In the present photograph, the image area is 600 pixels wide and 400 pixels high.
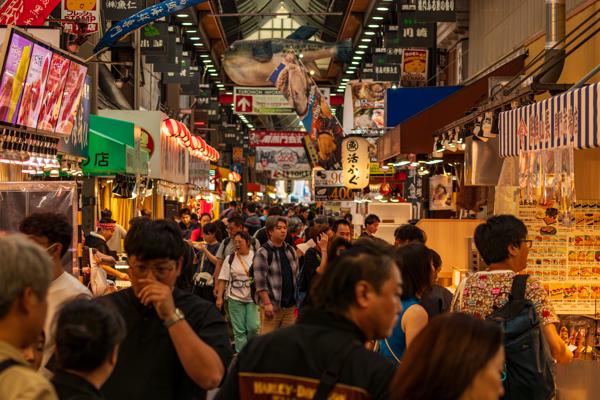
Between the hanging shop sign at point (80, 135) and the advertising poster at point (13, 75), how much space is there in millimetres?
2545

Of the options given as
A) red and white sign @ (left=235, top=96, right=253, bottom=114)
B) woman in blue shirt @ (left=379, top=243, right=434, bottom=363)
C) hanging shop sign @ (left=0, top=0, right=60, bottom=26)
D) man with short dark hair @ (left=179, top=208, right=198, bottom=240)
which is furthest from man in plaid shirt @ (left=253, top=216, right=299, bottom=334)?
red and white sign @ (left=235, top=96, right=253, bottom=114)

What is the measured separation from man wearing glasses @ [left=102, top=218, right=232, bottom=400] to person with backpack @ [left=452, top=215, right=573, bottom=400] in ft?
5.60

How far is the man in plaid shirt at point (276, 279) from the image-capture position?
11.3 m

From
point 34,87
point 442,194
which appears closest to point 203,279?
point 34,87

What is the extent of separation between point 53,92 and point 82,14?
7.77 ft

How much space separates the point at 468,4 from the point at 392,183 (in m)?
13.1

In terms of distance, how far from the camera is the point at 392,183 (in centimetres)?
3497

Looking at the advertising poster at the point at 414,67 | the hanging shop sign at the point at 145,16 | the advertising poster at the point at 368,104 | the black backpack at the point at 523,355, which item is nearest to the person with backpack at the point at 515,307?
the black backpack at the point at 523,355

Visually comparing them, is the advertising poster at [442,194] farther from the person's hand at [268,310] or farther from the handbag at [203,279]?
the person's hand at [268,310]

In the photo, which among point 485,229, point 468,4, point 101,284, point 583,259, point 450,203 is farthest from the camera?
point 468,4

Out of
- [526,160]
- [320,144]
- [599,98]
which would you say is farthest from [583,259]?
[320,144]

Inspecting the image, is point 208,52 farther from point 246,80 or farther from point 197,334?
point 197,334

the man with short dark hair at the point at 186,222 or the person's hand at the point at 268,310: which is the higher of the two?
the man with short dark hair at the point at 186,222

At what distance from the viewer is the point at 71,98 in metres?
15.7
